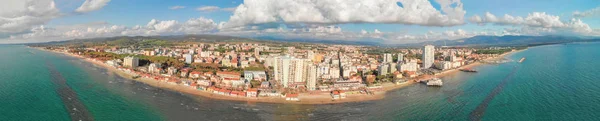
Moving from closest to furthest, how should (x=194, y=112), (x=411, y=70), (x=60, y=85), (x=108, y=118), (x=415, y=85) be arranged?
(x=108, y=118) → (x=194, y=112) → (x=60, y=85) → (x=415, y=85) → (x=411, y=70)

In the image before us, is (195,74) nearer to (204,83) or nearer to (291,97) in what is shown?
(204,83)

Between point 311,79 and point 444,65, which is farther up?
point 444,65

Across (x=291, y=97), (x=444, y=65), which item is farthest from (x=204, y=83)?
(x=444, y=65)

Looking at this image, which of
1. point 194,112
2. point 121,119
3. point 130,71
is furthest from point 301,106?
point 130,71

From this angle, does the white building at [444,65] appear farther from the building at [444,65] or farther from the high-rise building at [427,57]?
the high-rise building at [427,57]

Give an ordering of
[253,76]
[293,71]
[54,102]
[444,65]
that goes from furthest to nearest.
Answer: [444,65]
[253,76]
[293,71]
[54,102]

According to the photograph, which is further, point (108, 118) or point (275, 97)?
point (275, 97)

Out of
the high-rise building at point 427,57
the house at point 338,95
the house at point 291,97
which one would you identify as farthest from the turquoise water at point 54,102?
the high-rise building at point 427,57

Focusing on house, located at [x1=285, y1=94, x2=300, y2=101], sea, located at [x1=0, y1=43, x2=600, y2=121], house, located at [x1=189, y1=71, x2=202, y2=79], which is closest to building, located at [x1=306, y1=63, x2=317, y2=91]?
house, located at [x1=285, y1=94, x2=300, y2=101]

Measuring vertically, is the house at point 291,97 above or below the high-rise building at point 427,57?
below

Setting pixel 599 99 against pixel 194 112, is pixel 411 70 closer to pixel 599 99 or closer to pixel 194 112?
pixel 599 99

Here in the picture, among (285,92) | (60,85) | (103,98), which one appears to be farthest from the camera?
(60,85)
